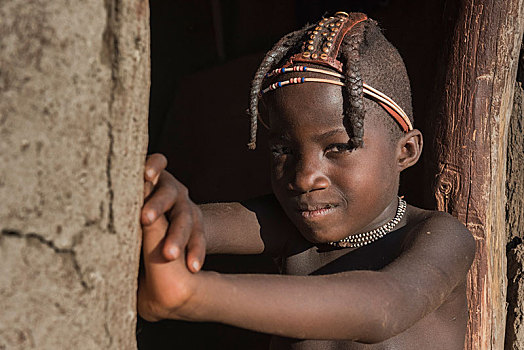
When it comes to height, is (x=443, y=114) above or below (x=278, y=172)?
above

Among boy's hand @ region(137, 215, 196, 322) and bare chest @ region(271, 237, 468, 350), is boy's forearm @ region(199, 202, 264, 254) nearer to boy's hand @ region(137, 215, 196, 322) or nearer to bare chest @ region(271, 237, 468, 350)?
bare chest @ region(271, 237, 468, 350)

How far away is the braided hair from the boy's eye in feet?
0.06

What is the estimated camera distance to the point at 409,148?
1.81 meters

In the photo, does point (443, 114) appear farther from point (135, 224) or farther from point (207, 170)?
point (207, 170)

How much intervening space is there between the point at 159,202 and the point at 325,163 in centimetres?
66

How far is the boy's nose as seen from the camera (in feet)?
5.15

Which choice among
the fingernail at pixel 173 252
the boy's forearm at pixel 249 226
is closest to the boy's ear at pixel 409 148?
the boy's forearm at pixel 249 226

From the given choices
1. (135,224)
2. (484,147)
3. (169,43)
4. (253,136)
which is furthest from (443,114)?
(169,43)

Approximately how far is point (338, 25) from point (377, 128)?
1.09ft

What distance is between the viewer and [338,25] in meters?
1.73

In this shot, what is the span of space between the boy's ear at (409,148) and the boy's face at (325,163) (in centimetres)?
8

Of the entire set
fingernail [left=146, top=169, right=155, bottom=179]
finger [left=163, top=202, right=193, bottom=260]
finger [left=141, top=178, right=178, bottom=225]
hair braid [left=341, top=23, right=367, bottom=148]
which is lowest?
finger [left=163, top=202, right=193, bottom=260]

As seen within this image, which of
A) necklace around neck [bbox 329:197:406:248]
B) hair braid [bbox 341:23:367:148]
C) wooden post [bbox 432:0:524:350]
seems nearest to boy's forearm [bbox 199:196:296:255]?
necklace around neck [bbox 329:197:406:248]

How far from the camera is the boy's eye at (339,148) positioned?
5.24 ft
